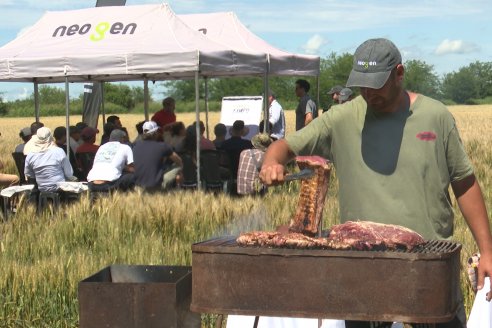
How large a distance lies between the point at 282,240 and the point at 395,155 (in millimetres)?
553

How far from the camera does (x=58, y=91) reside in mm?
90188

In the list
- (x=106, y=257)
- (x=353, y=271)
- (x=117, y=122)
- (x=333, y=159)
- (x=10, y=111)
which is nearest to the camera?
(x=353, y=271)

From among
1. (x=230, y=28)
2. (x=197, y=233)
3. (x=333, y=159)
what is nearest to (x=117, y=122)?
(x=230, y=28)

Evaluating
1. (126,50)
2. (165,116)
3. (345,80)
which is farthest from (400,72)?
(345,80)

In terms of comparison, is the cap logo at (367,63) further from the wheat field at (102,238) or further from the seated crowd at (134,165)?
the seated crowd at (134,165)

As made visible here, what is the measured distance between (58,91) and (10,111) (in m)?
10.2

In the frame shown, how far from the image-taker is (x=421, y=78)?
4299 inches

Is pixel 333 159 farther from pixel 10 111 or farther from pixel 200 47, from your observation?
pixel 10 111

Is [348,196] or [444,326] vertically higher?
[348,196]

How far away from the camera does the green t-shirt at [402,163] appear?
378 centimetres

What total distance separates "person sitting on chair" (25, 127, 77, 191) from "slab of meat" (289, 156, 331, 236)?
770cm

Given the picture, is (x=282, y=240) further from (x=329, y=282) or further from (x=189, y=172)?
(x=189, y=172)

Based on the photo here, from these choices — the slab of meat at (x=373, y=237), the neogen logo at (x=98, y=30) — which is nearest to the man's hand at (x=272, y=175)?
the slab of meat at (x=373, y=237)

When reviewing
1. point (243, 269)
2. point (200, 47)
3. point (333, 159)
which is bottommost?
point (243, 269)
